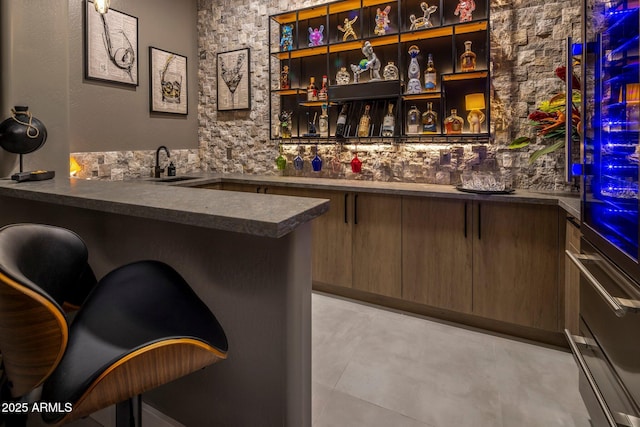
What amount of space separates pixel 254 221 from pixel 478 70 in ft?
8.87

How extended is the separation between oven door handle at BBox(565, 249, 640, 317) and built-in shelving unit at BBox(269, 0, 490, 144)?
164cm

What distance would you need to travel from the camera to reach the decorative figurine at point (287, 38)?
3934mm

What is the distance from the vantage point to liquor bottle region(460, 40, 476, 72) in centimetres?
305

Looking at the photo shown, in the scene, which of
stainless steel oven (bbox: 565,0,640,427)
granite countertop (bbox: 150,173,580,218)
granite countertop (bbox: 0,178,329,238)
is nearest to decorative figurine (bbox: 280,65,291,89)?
granite countertop (bbox: 150,173,580,218)

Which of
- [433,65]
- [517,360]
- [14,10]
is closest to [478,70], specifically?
[433,65]

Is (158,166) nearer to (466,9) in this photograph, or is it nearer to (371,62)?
(371,62)

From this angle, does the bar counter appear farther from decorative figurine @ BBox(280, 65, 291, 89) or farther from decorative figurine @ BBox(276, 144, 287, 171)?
decorative figurine @ BBox(280, 65, 291, 89)

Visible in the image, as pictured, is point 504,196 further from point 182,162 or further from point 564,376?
point 182,162

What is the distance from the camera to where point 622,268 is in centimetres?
126

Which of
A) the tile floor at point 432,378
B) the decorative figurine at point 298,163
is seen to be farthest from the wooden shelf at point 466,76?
the tile floor at point 432,378

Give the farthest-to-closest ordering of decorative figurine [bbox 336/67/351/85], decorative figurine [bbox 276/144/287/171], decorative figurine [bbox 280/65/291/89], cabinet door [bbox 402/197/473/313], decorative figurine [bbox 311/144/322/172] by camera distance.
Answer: decorative figurine [bbox 276/144/287/171] → decorative figurine [bbox 280/65/291/89] → decorative figurine [bbox 311/144/322/172] → decorative figurine [bbox 336/67/351/85] → cabinet door [bbox 402/197/473/313]

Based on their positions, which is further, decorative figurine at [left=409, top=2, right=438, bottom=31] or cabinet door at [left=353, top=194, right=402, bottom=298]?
decorative figurine at [left=409, top=2, right=438, bottom=31]

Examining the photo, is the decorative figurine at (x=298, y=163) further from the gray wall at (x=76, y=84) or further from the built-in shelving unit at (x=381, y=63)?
the gray wall at (x=76, y=84)

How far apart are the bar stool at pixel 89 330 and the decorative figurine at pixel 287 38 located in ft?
10.7
